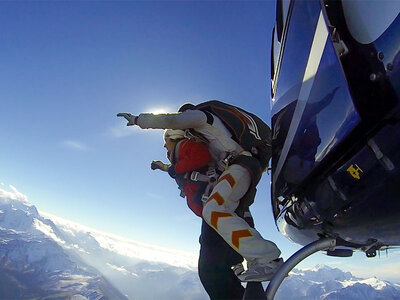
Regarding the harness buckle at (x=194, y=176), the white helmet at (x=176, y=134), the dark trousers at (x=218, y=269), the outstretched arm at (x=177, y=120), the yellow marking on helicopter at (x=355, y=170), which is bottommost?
the dark trousers at (x=218, y=269)

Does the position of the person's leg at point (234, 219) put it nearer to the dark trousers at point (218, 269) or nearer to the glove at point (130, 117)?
the dark trousers at point (218, 269)

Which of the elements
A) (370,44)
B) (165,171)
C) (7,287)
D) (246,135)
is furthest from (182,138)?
(7,287)

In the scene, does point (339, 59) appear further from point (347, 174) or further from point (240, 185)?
point (240, 185)

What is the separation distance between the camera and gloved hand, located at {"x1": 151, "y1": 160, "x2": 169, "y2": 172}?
4.25m

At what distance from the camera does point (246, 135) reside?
9.95 ft

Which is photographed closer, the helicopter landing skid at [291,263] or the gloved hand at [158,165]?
the helicopter landing skid at [291,263]

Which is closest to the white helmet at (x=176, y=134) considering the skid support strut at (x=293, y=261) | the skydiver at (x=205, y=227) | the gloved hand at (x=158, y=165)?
the skydiver at (x=205, y=227)

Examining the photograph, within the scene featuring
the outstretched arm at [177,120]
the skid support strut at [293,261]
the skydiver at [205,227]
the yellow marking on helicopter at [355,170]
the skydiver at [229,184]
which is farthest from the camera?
the skydiver at [205,227]

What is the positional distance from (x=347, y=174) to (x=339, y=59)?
0.57m

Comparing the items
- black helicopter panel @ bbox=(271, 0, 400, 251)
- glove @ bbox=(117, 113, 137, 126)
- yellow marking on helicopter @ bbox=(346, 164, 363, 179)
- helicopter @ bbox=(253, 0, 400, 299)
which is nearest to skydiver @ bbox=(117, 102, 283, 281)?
glove @ bbox=(117, 113, 137, 126)

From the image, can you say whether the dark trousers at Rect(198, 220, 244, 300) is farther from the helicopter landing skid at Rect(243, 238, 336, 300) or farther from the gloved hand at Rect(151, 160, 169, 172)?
the gloved hand at Rect(151, 160, 169, 172)

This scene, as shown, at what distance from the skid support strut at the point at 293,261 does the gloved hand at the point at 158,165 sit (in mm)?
2436

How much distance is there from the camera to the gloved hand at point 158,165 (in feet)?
13.9

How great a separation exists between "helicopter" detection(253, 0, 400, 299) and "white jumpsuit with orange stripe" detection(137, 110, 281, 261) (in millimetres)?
290
